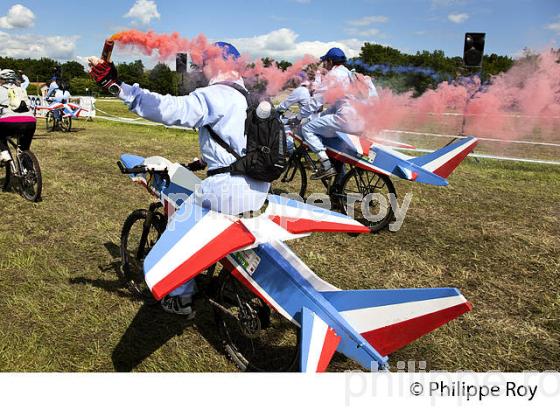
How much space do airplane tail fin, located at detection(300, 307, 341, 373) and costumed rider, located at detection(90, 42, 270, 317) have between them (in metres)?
0.91

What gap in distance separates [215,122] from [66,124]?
16.2 meters

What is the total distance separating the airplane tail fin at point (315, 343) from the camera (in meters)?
2.48

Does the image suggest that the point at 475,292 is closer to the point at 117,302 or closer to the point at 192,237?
the point at 192,237

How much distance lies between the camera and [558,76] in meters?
4.63

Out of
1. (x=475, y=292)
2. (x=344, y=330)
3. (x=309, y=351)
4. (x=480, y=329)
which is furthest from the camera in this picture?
(x=475, y=292)

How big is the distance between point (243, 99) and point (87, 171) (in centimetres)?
776

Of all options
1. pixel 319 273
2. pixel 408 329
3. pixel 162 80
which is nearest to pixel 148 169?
pixel 162 80

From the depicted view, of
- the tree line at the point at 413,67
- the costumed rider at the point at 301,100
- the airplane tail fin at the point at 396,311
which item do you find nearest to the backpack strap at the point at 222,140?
the airplane tail fin at the point at 396,311

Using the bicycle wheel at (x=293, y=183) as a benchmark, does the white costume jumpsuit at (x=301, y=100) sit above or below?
above

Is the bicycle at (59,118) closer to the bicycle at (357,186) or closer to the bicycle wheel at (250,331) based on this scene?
the bicycle at (357,186)

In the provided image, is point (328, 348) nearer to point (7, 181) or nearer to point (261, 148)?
point (261, 148)

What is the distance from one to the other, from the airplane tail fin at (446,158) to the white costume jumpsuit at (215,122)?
378 centimetres

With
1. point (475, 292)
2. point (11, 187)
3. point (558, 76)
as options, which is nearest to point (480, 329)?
point (475, 292)

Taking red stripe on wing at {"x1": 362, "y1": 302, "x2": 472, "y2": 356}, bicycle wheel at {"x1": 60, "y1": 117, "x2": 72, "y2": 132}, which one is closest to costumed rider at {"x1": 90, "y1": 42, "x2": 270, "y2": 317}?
red stripe on wing at {"x1": 362, "y1": 302, "x2": 472, "y2": 356}
